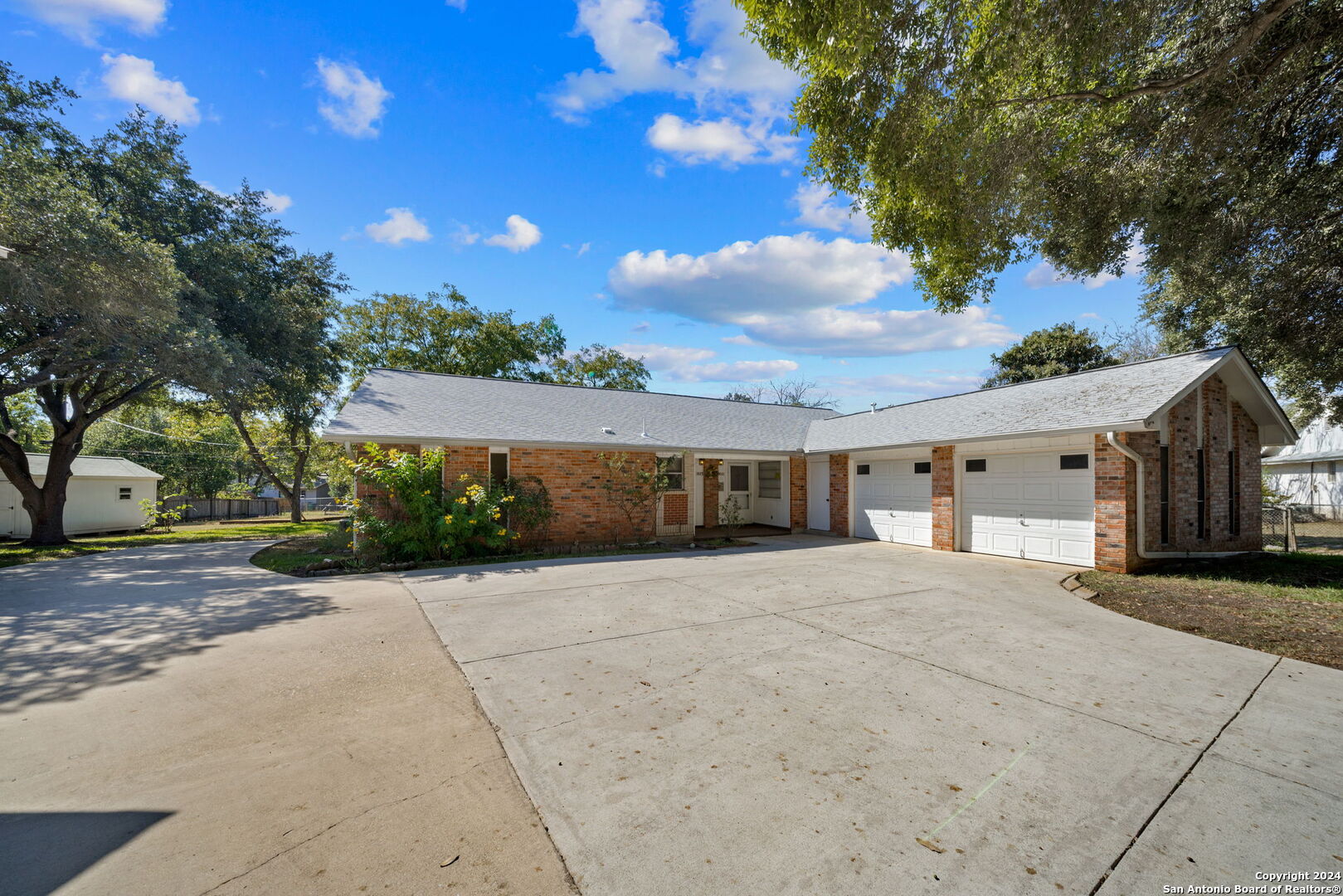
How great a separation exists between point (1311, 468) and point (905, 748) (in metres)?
37.0

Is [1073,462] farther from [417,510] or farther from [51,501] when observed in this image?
[51,501]

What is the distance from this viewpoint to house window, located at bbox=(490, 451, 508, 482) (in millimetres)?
12797

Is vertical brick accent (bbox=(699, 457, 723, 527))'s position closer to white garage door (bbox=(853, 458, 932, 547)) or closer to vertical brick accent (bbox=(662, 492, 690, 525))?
vertical brick accent (bbox=(662, 492, 690, 525))

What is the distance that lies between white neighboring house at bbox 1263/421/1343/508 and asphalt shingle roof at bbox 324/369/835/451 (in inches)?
988

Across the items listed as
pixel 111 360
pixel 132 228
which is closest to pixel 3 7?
pixel 132 228

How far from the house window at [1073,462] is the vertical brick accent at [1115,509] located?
0.24m

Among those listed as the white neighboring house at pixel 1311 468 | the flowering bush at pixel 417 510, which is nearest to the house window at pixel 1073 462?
the flowering bush at pixel 417 510

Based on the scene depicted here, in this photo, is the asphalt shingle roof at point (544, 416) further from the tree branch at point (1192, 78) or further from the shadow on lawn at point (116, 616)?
the tree branch at point (1192, 78)

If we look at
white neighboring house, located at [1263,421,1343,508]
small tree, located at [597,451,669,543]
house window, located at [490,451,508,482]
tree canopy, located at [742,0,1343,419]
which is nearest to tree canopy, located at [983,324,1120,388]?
white neighboring house, located at [1263,421,1343,508]

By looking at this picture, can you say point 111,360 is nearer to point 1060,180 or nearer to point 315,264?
point 315,264

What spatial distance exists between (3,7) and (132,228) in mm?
6143

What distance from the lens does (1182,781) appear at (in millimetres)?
3207

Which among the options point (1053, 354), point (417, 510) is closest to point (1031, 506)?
point (417, 510)

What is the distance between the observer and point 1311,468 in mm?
26453
